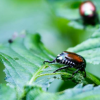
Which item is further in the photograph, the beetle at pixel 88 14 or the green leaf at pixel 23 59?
the beetle at pixel 88 14

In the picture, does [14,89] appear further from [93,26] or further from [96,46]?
[93,26]

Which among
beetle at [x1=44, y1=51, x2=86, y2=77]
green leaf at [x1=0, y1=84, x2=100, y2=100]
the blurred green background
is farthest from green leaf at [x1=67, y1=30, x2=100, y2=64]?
the blurred green background

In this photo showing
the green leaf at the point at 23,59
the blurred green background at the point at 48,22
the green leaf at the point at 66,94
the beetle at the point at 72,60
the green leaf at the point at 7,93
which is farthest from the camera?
the blurred green background at the point at 48,22

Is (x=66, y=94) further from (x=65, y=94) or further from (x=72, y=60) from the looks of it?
(x=72, y=60)

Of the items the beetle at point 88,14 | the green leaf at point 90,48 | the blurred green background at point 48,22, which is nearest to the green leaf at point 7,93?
the green leaf at point 90,48

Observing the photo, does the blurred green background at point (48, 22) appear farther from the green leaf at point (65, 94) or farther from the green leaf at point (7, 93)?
the green leaf at point (65, 94)

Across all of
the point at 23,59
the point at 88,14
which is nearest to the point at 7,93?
the point at 23,59
